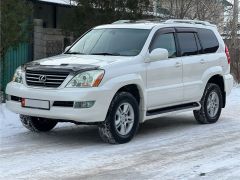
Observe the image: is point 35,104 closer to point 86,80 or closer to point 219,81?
point 86,80

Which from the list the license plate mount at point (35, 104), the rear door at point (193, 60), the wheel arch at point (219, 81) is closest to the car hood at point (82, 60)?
the license plate mount at point (35, 104)

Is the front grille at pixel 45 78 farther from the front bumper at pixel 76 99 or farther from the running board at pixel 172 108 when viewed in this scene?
the running board at pixel 172 108

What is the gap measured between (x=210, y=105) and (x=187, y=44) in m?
1.34

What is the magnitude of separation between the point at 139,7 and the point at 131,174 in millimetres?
8955

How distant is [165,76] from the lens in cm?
898

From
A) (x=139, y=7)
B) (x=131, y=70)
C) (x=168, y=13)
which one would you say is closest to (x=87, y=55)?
(x=131, y=70)

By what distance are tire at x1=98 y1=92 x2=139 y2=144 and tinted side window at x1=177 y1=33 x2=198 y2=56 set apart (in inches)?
68.6

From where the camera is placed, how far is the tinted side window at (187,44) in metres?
9.59

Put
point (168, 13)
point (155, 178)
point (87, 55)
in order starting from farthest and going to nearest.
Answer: point (168, 13)
point (87, 55)
point (155, 178)

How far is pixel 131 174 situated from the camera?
6.50m

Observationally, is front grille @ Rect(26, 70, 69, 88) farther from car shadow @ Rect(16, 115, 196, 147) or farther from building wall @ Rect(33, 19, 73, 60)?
building wall @ Rect(33, 19, 73, 60)

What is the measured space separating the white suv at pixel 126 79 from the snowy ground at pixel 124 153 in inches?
13.6

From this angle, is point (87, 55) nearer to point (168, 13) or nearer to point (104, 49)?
point (104, 49)

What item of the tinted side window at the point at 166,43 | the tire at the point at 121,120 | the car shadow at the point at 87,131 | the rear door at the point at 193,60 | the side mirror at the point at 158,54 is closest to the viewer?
the tire at the point at 121,120
